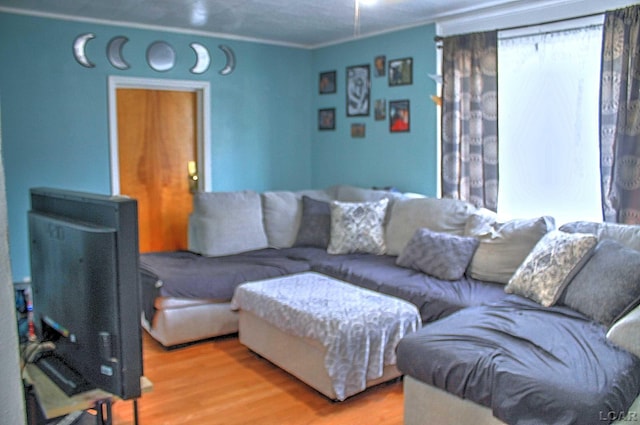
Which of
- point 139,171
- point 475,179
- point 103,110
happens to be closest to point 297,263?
point 475,179

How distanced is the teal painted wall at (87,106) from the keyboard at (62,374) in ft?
11.0

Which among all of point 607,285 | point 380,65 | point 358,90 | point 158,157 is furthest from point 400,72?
point 607,285

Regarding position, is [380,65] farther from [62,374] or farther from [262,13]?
[62,374]

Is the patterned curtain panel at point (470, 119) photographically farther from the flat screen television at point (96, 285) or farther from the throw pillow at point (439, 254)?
the flat screen television at point (96, 285)

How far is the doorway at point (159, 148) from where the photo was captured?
5070 millimetres

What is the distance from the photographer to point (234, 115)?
5.59m

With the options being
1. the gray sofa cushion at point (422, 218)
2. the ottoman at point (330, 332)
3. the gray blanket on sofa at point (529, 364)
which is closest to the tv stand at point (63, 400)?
the gray blanket on sofa at point (529, 364)

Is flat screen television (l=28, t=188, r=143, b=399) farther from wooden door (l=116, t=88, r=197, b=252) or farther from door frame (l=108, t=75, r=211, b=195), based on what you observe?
wooden door (l=116, t=88, r=197, b=252)

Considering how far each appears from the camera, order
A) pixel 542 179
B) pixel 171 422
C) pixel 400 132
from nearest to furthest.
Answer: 1. pixel 171 422
2. pixel 542 179
3. pixel 400 132

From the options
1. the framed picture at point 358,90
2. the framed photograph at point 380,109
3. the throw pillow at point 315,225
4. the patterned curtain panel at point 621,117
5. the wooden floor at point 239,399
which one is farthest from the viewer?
the framed picture at point 358,90

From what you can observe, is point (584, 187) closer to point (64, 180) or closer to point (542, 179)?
point (542, 179)

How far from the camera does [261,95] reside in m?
5.75

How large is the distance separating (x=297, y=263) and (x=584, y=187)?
7.01 ft

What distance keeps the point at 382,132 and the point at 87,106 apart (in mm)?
2621
